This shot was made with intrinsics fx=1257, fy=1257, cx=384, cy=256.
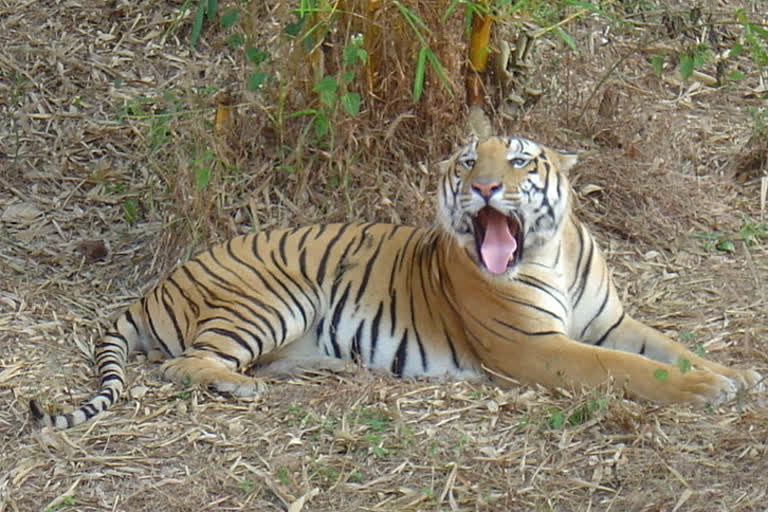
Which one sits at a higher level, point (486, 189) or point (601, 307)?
point (486, 189)

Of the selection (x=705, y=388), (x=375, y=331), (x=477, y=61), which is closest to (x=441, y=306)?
(x=375, y=331)

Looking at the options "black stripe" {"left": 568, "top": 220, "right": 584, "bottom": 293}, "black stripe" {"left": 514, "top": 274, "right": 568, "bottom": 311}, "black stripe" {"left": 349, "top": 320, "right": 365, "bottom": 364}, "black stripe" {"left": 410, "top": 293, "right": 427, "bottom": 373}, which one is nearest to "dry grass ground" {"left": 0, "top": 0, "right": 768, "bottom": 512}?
"black stripe" {"left": 410, "top": 293, "right": 427, "bottom": 373}

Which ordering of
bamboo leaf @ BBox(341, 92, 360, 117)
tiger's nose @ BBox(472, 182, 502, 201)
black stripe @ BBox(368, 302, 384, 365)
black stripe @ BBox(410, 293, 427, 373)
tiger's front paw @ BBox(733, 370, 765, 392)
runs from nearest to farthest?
tiger's front paw @ BBox(733, 370, 765, 392)
tiger's nose @ BBox(472, 182, 502, 201)
black stripe @ BBox(410, 293, 427, 373)
black stripe @ BBox(368, 302, 384, 365)
bamboo leaf @ BBox(341, 92, 360, 117)

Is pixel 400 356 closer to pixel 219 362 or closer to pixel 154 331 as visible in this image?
pixel 219 362

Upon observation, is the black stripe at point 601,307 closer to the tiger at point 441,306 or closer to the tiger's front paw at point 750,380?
the tiger at point 441,306

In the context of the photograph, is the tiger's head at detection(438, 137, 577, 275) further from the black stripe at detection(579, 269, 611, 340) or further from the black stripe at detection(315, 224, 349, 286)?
the black stripe at detection(315, 224, 349, 286)

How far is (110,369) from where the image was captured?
188 inches

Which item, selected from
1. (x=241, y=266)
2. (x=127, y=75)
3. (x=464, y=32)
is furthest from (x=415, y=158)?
(x=127, y=75)

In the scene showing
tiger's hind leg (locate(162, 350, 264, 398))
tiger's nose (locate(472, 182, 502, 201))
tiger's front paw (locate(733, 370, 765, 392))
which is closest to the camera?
tiger's front paw (locate(733, 370, 765, 392))

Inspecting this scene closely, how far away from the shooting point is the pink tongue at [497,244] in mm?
4711

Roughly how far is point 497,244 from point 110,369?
1544 millimetres

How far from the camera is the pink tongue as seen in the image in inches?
185

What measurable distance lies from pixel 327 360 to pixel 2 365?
4.18ft

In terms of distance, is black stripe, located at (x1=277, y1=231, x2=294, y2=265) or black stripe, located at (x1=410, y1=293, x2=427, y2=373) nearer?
black stripe, located at (x1=410, y1=293, x2=427, y2=373)
